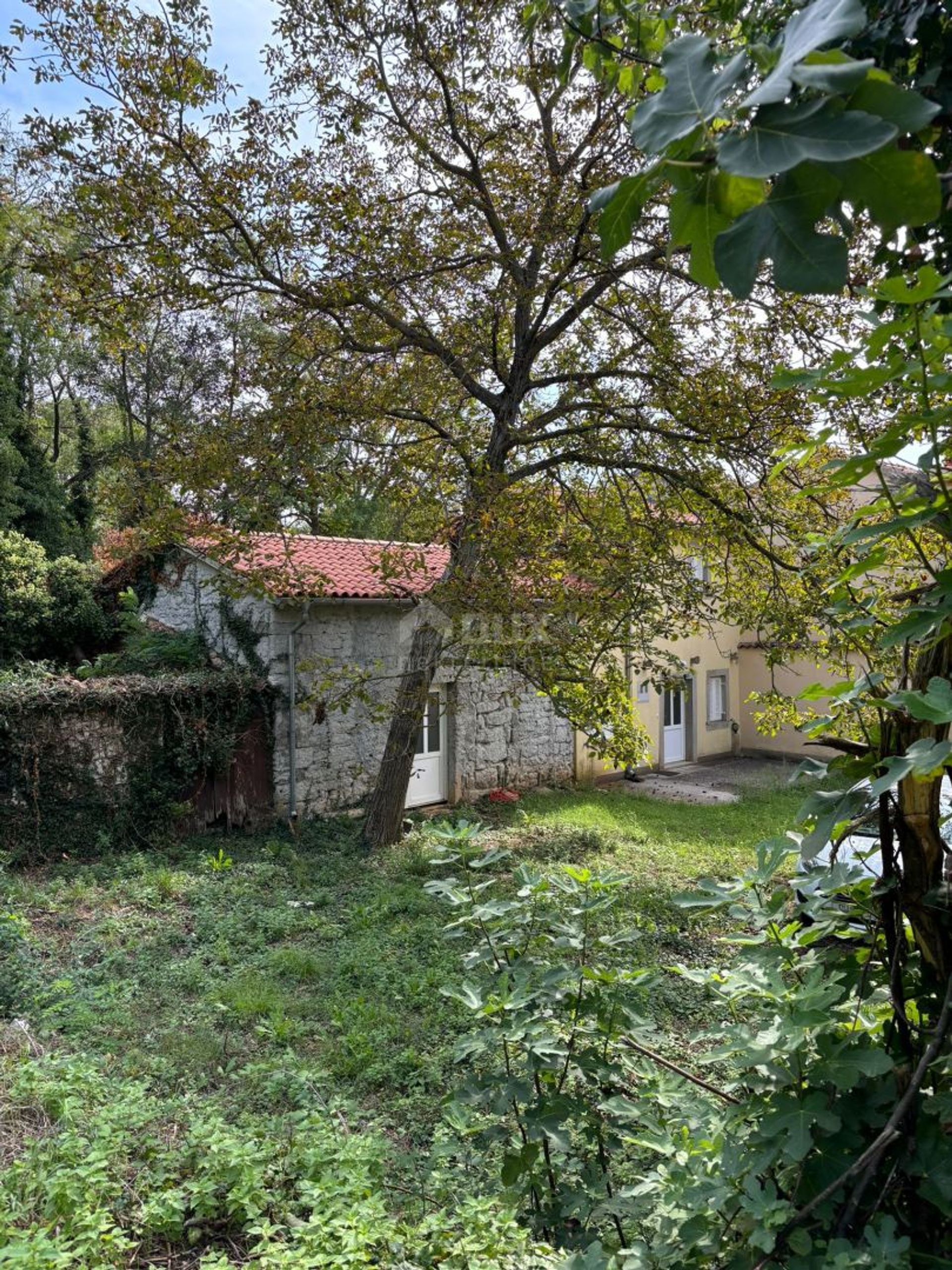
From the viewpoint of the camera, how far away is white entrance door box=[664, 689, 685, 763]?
1834cm

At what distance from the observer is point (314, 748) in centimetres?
1177

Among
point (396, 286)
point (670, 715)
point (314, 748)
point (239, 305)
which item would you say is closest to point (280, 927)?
point (314, 748)

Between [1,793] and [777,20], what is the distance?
10.3 m

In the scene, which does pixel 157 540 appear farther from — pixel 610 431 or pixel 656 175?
pixel 656 175

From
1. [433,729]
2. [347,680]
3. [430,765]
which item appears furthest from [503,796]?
[347,680]

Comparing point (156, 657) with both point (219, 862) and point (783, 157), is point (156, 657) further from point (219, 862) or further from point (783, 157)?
point (783, 157)

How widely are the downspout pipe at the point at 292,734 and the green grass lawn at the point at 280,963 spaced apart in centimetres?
50

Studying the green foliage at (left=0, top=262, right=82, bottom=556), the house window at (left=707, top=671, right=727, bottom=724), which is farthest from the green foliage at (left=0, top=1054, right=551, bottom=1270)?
the house window at (left=707, top=671, right=727, bottom=724)

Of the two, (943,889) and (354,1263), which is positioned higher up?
(943,889)

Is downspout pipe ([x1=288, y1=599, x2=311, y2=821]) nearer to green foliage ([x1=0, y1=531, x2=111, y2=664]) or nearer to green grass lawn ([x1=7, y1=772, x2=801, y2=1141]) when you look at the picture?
green grass lawn ([x1=7, y1=772, x2=801, y2=1141])

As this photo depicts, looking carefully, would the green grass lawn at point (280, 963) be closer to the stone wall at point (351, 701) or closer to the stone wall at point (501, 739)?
the stone wall at point (351, 701)

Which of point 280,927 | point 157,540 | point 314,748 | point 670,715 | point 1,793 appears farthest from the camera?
point 670,715

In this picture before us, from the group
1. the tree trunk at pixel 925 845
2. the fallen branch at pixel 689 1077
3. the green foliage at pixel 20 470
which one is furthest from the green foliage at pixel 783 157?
the green foliage at pixel 20 470

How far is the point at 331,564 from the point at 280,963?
24.4ft
